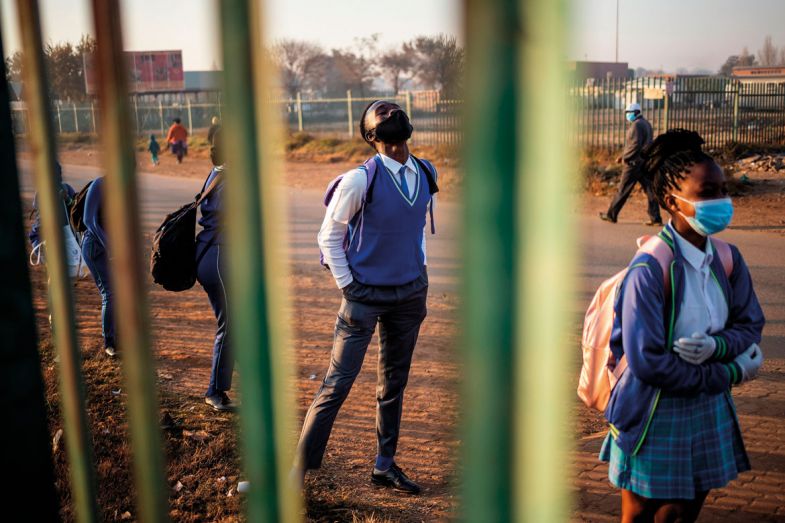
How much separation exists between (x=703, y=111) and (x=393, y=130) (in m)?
17.6

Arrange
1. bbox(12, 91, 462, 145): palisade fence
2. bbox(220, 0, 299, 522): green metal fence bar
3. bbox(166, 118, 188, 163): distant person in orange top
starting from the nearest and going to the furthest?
1. bbox(220, 0, 299, 522): green metal fence bar
2. bbox(12, 91, 462, 145): palisade fence
3. bbox(166, 118, 188, 163): distant person in orange top

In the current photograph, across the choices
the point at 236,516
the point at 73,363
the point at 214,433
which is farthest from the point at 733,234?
the point at 73,363

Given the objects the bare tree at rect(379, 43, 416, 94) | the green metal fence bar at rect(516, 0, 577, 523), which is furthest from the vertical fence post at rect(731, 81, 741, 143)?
the bare tree at rect(379, 43, 416, 94)

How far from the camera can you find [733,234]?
11.4 metres

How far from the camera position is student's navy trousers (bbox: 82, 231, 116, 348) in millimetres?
6461

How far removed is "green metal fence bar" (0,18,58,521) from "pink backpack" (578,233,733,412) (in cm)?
Result: 193

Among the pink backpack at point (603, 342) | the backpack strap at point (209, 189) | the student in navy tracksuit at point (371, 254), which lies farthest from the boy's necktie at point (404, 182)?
the pink backpack at point (603, 342)

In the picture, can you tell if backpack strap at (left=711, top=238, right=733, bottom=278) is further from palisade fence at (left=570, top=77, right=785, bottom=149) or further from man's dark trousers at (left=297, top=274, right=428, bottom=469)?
palisade fence at (left=570, top=77, right=785, bottom=149)

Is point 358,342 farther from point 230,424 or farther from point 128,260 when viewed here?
point 128,260

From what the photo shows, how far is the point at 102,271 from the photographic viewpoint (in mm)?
6590

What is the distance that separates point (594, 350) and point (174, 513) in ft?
7.25

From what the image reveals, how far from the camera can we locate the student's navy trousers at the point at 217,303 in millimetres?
5109

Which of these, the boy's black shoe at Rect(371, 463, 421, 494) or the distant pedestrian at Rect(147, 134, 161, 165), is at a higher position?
the distant pedestrian at Rect(147, 134, 161, 165)

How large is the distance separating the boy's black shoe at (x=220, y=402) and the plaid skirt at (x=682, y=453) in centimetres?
322
